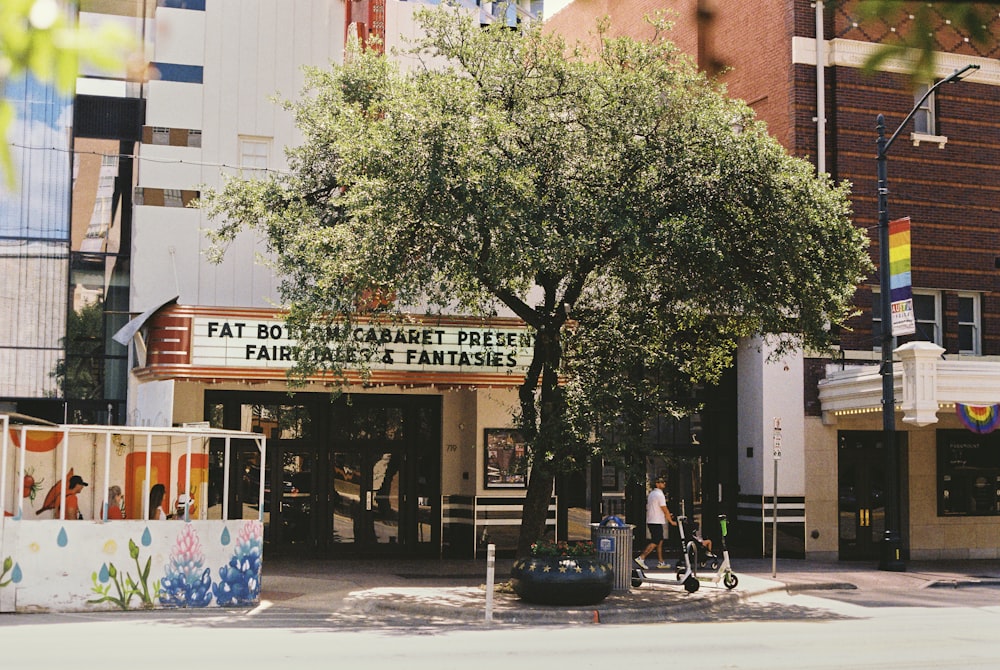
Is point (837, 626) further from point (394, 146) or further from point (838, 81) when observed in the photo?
point (838, 81)

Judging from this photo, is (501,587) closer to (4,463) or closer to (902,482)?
(4,463)

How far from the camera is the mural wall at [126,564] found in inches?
643

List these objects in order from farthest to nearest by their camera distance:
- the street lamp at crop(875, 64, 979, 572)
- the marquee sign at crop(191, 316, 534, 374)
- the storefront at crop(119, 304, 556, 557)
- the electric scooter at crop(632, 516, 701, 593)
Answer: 1. the storefront at crop(119, 304, 556, 557)
2. the street lamp at crop(875, 64, 979, 572)
3. the marquee sign at crop(191, 316, 534, 374)
4. the electric scooter at crop(632, 516, 701, 593)

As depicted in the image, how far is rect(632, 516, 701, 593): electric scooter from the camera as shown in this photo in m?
19.6

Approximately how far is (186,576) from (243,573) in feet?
2.83

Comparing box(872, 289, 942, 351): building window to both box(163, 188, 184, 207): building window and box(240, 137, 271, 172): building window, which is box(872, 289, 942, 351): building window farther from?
box(163, 188, 184, 207): building window

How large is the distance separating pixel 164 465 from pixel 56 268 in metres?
7.30

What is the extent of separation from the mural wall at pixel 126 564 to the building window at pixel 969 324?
18.0 m

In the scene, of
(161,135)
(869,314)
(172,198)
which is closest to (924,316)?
(869,314)

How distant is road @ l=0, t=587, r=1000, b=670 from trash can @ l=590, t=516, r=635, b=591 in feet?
6.31

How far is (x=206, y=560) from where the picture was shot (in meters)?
17.3

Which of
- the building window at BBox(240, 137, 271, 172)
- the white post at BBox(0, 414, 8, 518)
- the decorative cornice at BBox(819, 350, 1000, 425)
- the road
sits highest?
the building window at BBox(240, 137, 271, 172)

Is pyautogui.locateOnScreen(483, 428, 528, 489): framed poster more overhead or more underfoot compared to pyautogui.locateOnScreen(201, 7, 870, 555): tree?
more underfoot

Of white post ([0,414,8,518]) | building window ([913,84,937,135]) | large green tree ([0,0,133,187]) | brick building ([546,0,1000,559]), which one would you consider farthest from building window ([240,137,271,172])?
large green tree ([0,0,133,187])
